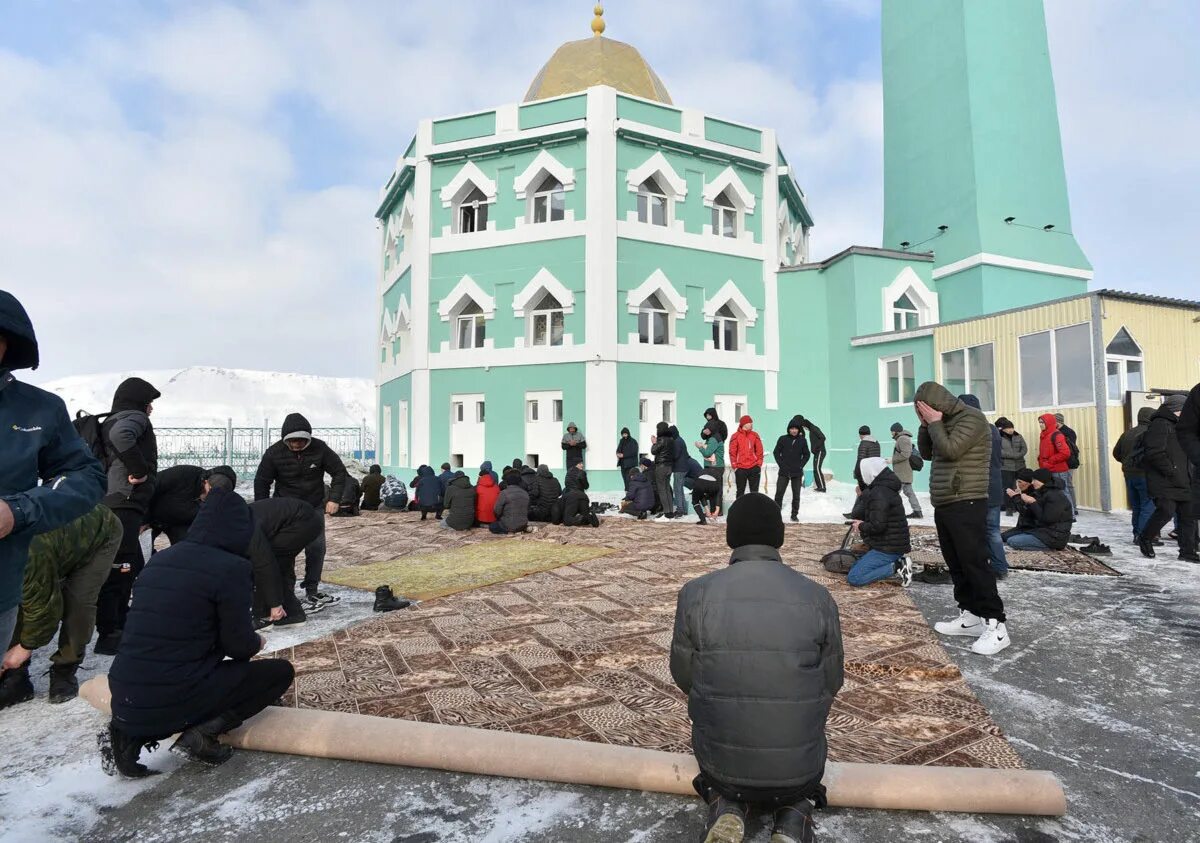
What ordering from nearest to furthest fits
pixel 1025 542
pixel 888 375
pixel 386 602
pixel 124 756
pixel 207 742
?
1. pixel 124 756
2. pixel 207 742
3. pixel 386 602
4. pixel 1025 542
5. pixel 888 375

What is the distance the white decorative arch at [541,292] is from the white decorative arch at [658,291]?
1702 mm

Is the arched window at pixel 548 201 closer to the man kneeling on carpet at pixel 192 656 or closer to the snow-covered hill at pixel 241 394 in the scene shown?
the man kneeling on carpet at pixel 192 656

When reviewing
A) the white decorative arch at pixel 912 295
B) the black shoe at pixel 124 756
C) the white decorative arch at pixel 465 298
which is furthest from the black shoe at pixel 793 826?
the white decorative arch at pixel 912 295

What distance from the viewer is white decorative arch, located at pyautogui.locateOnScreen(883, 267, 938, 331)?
63.0ft

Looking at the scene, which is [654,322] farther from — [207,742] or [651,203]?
[207,742]

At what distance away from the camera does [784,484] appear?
39.8 ft

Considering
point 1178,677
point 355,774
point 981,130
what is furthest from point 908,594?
point 981,130

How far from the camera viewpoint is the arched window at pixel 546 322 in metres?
19.2

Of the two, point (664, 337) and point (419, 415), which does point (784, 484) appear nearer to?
point (664, 337)

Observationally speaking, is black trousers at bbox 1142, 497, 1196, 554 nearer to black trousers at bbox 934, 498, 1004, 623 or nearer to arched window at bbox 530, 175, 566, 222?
black trousers at bbox 934, 498, 1004, 623

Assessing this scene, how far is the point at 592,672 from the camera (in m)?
4.12

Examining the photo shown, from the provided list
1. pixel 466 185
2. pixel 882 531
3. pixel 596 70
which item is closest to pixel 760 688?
pixel 882 531

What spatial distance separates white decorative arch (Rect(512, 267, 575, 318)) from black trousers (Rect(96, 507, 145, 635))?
1449 centimetres

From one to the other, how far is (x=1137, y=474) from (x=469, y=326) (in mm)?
16562
